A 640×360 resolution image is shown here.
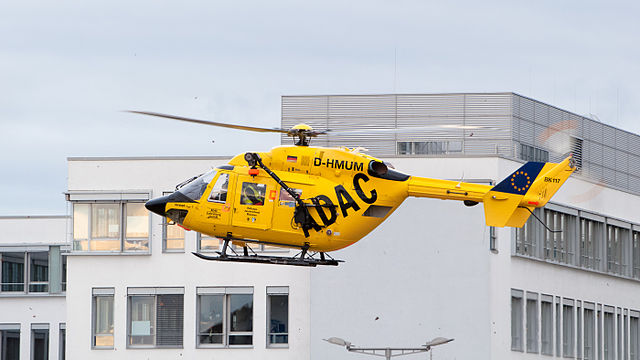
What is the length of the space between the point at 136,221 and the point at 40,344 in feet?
73.6

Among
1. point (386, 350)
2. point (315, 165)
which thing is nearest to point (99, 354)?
point (386, 350)

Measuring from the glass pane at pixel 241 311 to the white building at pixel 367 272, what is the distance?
2.4 inches

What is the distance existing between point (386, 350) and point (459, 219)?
7951mm

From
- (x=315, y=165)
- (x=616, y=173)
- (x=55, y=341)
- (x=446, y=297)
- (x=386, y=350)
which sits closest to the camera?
(x=315, y=165)

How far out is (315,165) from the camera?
41.9m

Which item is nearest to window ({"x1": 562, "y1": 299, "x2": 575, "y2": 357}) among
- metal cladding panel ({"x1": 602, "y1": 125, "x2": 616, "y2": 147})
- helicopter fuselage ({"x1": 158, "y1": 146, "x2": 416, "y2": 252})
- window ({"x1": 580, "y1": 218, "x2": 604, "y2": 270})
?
window ({"x1": 580, "y1": 218, "x2": 604, "y2": 270})

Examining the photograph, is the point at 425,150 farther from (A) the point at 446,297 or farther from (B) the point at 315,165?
(B) the point at 315,165

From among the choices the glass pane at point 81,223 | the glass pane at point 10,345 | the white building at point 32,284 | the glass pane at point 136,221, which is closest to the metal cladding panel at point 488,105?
the glass pane at point 136,221

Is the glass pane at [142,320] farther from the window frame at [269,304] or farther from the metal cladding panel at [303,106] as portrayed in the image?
the metal cladding panel at [303,106]

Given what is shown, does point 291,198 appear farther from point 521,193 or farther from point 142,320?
point 142,320

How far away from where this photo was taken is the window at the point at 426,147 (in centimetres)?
6288

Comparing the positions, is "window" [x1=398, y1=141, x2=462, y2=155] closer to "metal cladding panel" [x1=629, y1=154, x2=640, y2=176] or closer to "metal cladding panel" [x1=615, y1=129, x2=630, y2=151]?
"metal cladding panel" [x1=615, y1=129, x2=630, y2=151]

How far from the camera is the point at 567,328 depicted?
65250 mm

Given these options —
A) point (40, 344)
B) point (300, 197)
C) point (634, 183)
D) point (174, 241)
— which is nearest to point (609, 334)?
point (634, 183)
